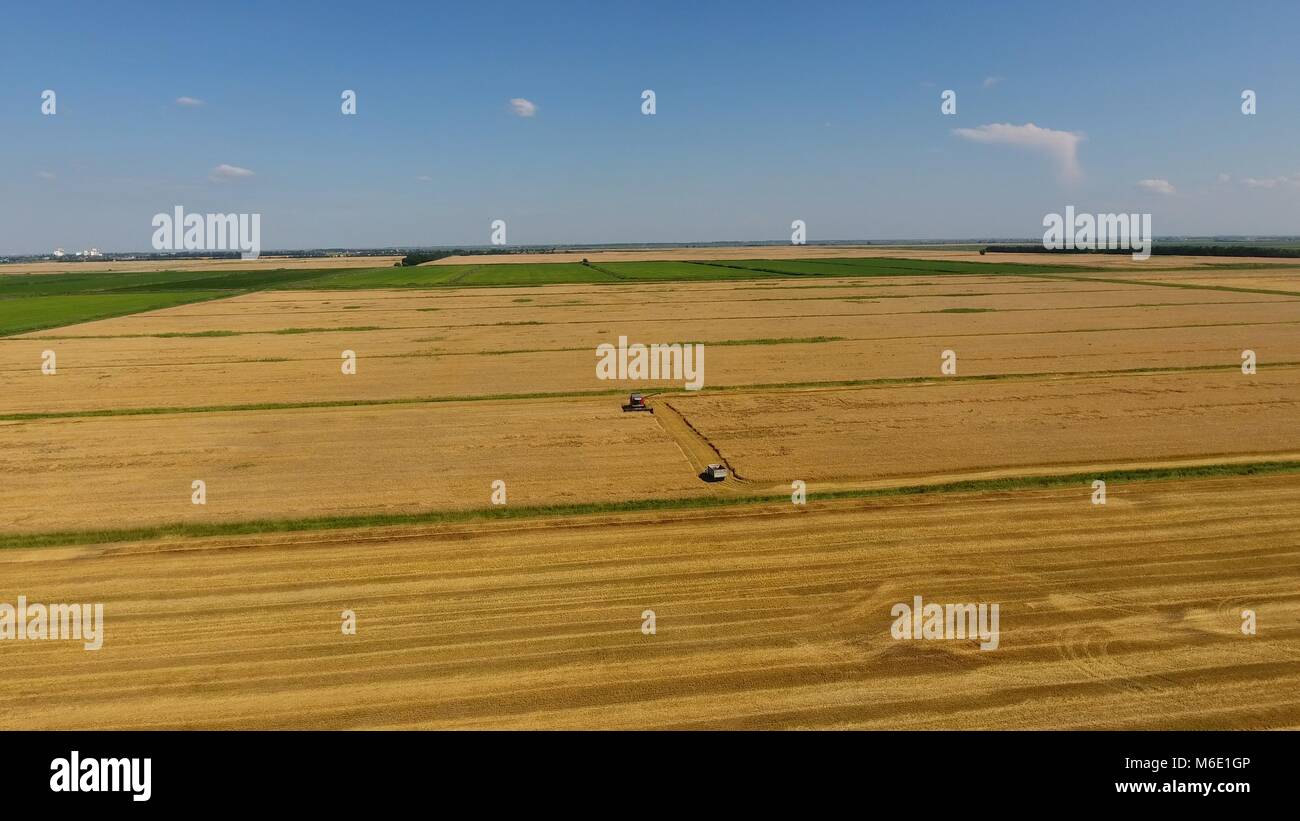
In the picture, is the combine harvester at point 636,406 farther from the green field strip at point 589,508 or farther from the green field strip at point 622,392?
the green field strip at point 589,508

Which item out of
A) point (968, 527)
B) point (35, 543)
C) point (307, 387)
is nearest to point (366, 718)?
point (35, 543)

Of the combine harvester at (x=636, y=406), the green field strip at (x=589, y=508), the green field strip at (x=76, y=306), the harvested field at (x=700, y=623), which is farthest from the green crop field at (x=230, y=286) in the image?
the harvested field at (x=700, y=623)

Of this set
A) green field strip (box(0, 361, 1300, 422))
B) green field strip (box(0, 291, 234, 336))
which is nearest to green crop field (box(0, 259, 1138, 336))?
green field strip (box(0, 291, 234, 336))

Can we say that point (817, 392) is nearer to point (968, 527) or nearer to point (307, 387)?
point (968, 527)

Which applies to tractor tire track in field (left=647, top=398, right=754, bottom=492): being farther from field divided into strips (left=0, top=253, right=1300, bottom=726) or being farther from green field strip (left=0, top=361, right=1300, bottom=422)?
green field strip (left=0, top=361, right=1300, bottom=422)

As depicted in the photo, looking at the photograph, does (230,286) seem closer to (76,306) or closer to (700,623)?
(76,306)
